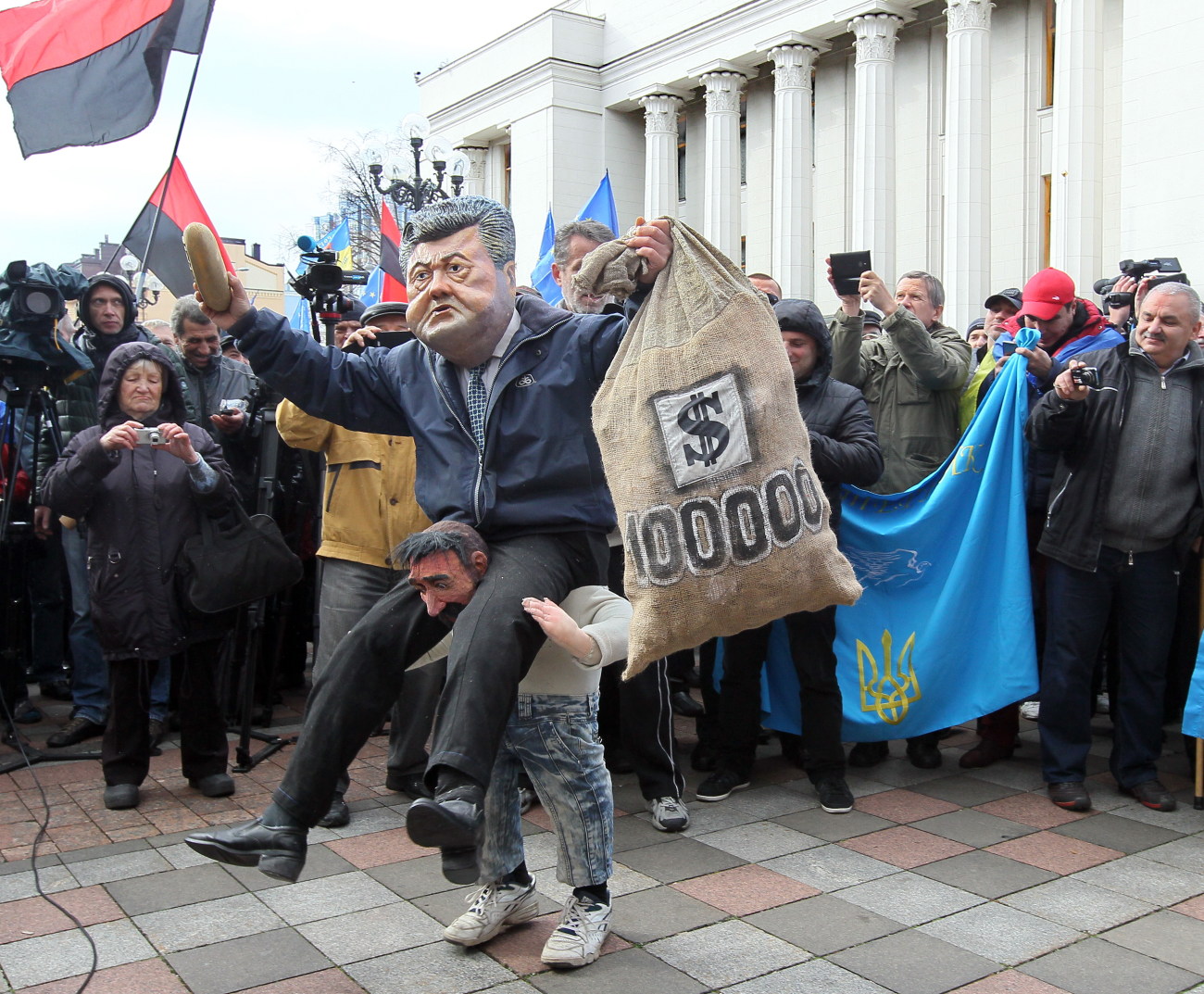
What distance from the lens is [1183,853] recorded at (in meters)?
4.38

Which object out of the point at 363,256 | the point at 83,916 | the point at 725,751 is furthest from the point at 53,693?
the point at 363,256

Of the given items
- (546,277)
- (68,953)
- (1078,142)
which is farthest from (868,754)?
(1078,142)

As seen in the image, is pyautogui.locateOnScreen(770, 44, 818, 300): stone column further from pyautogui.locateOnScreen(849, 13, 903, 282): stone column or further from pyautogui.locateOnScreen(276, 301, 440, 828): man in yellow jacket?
pyautogui.locateOnScreen(276, 301, 440, 828): man in yellow jacket

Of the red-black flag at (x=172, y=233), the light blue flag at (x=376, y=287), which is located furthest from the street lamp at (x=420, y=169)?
the red-black flag at (x=172, y=233)

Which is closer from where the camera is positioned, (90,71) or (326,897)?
(326,897)

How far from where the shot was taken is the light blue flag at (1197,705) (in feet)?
15.8

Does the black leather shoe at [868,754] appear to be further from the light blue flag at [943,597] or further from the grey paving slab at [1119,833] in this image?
the grey paving slab at [1119,833]

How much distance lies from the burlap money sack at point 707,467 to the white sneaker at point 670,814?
5.68 feet

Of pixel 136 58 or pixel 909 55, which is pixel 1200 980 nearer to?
pixel 136 58

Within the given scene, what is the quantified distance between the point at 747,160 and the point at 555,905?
34877mm

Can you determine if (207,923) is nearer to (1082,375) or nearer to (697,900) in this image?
(697,900)

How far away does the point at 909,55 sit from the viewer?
31.2 meters

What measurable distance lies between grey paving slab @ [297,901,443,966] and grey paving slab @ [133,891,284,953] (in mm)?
172

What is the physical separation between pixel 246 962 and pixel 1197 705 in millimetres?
3721
